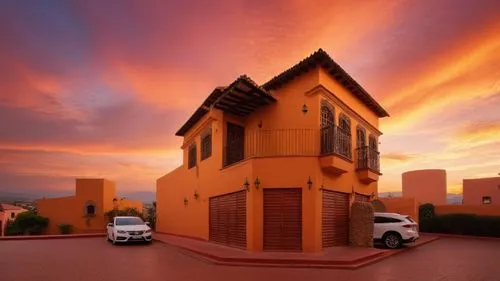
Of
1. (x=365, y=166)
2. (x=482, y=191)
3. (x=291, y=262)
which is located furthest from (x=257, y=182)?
(x=482, y=191)

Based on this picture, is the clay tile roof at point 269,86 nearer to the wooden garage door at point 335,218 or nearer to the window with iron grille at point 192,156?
the wooden garage door at point 335,218

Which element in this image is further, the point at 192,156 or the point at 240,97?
the point at 192,156

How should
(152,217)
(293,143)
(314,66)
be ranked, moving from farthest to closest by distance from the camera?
(152,217)
(293,143)
(314,66)

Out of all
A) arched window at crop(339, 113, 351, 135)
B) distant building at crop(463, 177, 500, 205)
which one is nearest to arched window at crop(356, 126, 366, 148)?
arched window at crop(339, 113, 351, 135)

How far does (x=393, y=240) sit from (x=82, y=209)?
2937 cm

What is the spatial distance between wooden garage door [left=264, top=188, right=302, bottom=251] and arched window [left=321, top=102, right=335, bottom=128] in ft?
11.6

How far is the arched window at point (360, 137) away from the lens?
22812 mm

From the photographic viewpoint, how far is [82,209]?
39.7 m

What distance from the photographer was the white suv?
20219 millimetres

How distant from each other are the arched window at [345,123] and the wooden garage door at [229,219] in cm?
596

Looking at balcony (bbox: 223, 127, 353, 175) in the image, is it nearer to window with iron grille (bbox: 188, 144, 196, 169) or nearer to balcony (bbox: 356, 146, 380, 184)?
balcony (bbox: 356, 146, 380, 184)

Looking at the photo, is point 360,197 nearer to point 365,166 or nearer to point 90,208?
point 365,166

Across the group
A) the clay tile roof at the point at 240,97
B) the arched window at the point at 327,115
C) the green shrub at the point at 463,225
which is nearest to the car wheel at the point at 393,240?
the arched window at the point at 327,115

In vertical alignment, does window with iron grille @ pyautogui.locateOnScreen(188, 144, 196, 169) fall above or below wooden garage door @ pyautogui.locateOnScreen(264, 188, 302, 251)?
above
